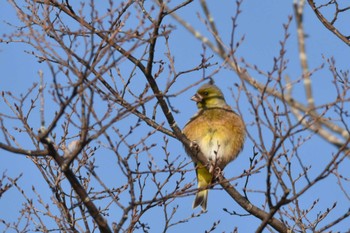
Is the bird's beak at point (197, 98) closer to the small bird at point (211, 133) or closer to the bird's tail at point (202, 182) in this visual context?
the small bird at point (211, 133)

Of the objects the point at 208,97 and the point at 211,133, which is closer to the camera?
the point at 211,133

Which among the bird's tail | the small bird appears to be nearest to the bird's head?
the small bird

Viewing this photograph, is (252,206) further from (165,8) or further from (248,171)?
(165,8)

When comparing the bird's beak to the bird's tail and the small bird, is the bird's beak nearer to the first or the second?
the small bird

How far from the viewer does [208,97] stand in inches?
306

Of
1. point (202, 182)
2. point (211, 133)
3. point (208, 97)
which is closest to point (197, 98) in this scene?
point (208, 97)

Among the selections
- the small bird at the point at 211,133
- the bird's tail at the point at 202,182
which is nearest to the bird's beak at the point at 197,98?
the small bird at the point at 211,133

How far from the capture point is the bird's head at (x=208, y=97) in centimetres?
770

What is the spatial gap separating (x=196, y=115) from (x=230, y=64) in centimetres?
203

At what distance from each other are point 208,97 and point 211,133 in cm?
61

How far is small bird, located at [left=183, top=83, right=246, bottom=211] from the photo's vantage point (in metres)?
7.29

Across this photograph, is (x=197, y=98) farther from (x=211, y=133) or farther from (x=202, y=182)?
(x=202, y=182)

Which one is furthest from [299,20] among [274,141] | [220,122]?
[274,141]

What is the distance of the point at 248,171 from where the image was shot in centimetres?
574
